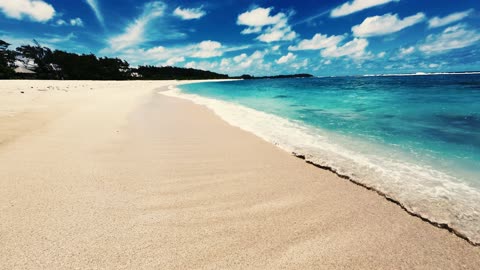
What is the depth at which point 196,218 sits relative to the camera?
2.67m

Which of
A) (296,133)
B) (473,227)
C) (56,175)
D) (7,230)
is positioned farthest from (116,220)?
(296,133)

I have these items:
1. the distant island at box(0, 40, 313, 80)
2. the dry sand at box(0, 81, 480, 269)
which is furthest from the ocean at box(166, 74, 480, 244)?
the distant island at box(0, 40, 313, 80)

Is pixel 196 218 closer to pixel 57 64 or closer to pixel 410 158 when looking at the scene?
pixel 410 158

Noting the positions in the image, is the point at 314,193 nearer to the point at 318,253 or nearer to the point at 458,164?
the point at 318,253

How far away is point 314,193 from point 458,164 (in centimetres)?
368

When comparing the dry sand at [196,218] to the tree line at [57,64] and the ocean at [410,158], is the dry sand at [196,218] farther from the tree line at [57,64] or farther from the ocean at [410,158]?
the tree line at [57,64]

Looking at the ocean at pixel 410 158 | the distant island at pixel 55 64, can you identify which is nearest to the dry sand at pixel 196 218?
the ocean at pixel 410 158

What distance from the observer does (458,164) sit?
4.85 meters

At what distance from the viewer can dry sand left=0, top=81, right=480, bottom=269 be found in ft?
6.77

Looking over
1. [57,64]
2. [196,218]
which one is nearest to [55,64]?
[57,64]

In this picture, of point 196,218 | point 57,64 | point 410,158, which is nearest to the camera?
point 196,218

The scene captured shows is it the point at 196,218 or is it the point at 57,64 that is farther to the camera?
the point at 57,64

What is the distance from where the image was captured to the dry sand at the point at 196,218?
6.77ft

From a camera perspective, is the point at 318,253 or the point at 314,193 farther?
the point at 314,193
